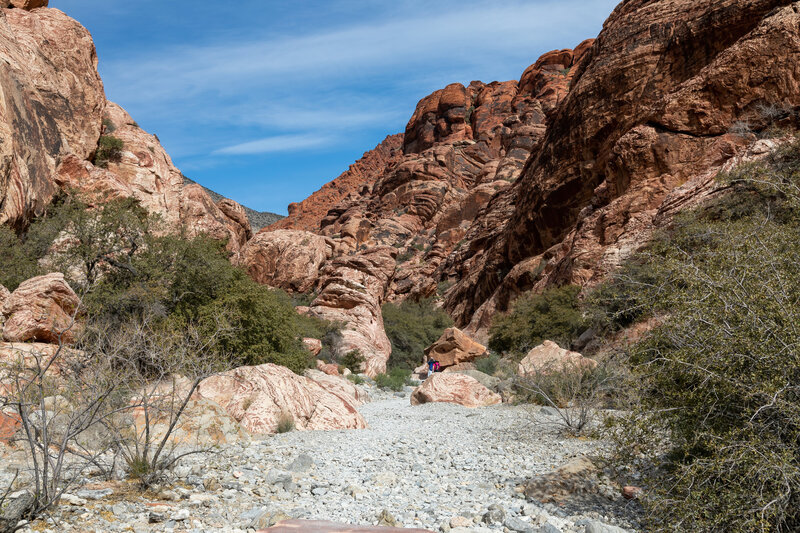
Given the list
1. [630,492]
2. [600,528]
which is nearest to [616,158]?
[630,492]

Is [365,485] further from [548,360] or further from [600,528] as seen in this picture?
[548,360]

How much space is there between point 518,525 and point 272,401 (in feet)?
22.4

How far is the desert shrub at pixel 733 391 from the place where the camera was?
3.83 metres

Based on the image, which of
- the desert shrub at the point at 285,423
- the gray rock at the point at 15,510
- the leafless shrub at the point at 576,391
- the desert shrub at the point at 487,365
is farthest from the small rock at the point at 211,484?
the desert shrub at the point at 487,365

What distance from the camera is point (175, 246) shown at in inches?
662

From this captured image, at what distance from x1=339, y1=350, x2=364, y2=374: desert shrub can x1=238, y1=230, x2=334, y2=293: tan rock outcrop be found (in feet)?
33.0

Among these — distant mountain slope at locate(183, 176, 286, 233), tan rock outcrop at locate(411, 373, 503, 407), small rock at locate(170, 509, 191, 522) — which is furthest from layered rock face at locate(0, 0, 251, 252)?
distant mountain slope at locate(183, 176, 286, 233)

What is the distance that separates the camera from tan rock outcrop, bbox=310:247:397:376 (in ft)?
90.3

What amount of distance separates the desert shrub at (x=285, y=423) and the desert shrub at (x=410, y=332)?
2149cm

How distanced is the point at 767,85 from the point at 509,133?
178 ft

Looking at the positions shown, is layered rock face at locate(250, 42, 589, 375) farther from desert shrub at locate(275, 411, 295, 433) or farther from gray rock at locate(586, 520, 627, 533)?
gray rock at locate(586, 520, 627, 533)

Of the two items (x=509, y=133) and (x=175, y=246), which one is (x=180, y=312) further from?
(x=509, y=133)

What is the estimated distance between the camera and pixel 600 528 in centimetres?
471

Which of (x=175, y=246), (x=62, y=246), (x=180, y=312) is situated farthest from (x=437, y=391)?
(x=62, y=246)
